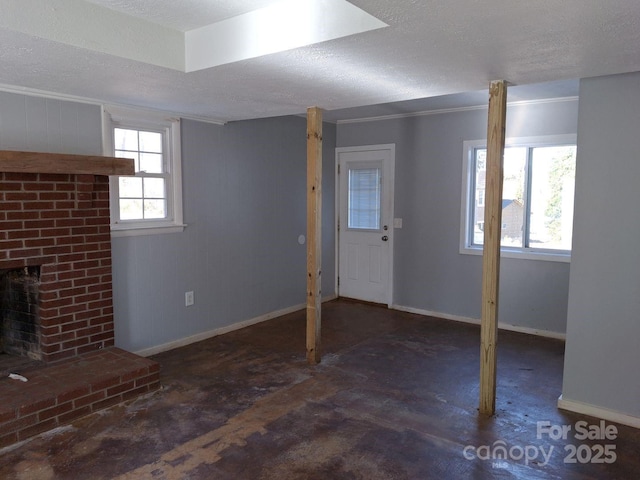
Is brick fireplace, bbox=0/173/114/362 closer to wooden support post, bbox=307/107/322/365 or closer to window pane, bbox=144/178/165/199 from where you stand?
window pane, bbox=144/178/165/199

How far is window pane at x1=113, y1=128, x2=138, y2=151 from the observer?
3895 millimetres

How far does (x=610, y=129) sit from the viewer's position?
114 inches

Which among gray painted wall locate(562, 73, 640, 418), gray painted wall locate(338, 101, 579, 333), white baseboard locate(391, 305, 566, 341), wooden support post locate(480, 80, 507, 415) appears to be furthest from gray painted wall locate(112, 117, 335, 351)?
gray painted wall locate(562, 73, 640, 418)

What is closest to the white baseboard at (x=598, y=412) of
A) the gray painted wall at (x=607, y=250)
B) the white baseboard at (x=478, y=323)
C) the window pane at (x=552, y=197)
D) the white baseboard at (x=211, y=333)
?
the gray painted wall at (x=607, y=250)

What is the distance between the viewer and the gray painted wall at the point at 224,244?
13.6 ft

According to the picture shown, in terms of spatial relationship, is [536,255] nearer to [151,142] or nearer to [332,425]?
[332,425]

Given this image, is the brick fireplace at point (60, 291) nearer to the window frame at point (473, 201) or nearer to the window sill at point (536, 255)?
the window frame at point (473, 201)

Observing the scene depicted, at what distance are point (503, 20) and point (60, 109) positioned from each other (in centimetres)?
305

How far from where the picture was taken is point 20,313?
3562 mm

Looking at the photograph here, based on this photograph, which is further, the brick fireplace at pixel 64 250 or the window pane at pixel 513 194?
the window pane at pixel 513 194

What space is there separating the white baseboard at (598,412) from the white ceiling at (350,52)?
6.83 ft

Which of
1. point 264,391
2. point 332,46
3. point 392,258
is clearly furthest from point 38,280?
point 392,258

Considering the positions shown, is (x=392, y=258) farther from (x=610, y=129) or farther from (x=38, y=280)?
(x=38, y=280)

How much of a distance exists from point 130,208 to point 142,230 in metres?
0.21
